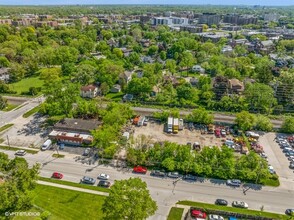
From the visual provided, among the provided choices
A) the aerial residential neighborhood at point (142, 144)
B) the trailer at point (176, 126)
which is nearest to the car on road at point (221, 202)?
the aerial residential neighborhood at point (142, 144)

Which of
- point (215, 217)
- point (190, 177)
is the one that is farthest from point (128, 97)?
point (215, 217)

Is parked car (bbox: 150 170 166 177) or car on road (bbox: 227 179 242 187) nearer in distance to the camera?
car on road (bbox: 227 179 242 187)

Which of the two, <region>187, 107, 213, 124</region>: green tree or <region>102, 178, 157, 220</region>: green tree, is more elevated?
<region>102, 178, 157, 220</region>: green tree

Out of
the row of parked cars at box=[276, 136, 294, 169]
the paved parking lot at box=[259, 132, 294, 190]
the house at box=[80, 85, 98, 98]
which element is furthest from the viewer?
the house at box=[80, 85, 98, 98]

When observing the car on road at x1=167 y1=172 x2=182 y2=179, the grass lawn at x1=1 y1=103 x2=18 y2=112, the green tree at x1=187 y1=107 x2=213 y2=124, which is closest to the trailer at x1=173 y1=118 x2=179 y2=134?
the green tree at x1=187 y1=107 x2=213 y2=124

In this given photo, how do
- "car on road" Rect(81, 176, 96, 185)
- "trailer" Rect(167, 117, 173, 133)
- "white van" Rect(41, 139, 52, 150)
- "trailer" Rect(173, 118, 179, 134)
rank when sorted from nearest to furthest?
"car on road" Rect(81, 176, 96, 185) → "white van" Rect(41, 139, 52, 150) → "trailer" Rect(173, 118, 179, 134) → "trailer" Rect(167, 117, 173, 133)

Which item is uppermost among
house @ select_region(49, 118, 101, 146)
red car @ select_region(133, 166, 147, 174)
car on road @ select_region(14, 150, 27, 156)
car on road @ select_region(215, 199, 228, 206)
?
house @ select_region(49, 118, 101, 146)

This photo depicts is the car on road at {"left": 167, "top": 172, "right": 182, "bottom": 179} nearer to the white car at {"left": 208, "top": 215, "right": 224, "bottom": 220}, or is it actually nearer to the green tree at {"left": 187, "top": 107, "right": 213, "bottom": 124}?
the white car at {"left": 208, "top": 215, "right": 224, "bottom": 220}

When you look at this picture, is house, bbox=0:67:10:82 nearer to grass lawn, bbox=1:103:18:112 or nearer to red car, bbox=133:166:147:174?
grass lawn, bbox=1:103:18:112
